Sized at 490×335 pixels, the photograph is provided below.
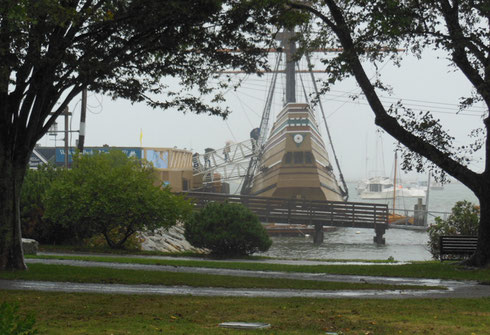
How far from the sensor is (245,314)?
1041 centimetres

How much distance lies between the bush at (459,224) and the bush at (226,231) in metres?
7.56

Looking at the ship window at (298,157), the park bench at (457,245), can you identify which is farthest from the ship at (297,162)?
the park bench at (457,245)

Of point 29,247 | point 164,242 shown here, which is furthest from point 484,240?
point 164,242

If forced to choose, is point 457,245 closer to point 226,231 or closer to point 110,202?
point 226,231

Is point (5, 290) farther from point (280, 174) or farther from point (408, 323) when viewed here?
point (280, 174)

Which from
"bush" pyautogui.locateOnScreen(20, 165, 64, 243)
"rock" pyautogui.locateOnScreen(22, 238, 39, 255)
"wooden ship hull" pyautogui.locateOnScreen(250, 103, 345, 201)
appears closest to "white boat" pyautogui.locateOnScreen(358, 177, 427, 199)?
"wooden ship hull" pyautogui.locateOnScreen(250, 103, 345, 201)

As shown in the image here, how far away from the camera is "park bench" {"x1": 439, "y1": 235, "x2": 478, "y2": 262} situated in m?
22.1

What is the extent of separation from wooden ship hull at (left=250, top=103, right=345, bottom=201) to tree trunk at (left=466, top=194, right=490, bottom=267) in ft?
198

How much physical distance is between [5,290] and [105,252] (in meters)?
13.1

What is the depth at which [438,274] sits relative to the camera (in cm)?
1867

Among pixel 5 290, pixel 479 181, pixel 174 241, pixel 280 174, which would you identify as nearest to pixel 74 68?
pixel 5 290

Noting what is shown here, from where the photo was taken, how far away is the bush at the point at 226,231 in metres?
27.4

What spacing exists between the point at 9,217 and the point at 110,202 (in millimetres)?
10106

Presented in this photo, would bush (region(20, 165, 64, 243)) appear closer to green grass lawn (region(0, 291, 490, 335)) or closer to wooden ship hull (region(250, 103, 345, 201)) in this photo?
green grass lawn (region(0, 291, 490, 335))
